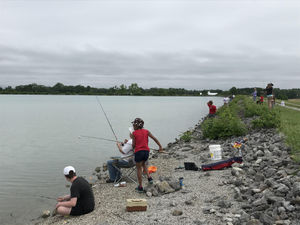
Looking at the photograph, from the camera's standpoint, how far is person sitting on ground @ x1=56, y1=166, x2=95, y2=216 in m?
6.33

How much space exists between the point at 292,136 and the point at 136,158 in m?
5.83

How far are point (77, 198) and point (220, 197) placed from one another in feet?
10.4

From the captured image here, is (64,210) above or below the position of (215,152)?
below

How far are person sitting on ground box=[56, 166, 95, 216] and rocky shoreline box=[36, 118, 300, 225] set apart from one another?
0.17m

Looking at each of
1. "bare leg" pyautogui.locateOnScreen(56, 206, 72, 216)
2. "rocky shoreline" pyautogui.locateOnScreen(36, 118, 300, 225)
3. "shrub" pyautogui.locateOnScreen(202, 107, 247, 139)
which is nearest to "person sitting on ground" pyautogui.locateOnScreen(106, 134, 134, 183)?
"rocky shoreline" pyautogui.locateOnScreen(36, 118, 300, 225)

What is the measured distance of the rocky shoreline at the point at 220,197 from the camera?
17.6 ft

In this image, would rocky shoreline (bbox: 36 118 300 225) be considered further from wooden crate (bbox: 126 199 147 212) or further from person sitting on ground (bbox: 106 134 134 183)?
person sitting on ground (bbox: 106 134 134 183)

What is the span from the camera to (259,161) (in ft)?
28.8

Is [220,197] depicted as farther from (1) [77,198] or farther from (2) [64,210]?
(2) [64,210]

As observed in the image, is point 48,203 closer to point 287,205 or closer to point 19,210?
point 19,210

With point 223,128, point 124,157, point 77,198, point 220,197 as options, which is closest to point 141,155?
point 124,157

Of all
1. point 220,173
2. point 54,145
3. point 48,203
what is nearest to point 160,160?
point 220,173

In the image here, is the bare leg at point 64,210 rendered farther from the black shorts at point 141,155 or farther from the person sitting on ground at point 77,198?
the black shorts at point 141,155

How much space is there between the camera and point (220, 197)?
6.69 m
